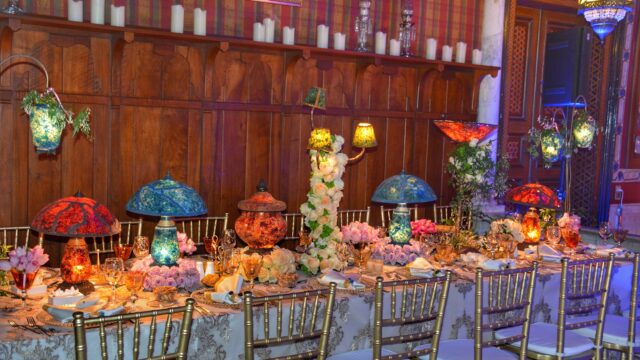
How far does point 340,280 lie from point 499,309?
85cm

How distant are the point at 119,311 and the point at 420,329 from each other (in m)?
1.68

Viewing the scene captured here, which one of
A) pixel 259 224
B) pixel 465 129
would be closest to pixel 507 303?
pixel 259 224

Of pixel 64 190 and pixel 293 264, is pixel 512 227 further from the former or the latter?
pixel 64 190

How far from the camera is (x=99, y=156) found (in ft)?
18.3

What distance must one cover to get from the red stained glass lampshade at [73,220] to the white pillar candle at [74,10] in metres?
2.10

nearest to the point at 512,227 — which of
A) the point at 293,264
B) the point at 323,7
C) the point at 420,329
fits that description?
the point at 420,329

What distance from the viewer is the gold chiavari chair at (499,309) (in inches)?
142

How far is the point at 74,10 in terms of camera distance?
5266 millimetres

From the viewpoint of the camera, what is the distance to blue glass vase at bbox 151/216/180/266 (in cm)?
389

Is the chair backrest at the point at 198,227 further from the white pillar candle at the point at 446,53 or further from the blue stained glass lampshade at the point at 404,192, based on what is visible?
the white pillar candle at the point at 446,53

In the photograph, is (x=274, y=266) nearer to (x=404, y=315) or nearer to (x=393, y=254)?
(x=404, y=315)

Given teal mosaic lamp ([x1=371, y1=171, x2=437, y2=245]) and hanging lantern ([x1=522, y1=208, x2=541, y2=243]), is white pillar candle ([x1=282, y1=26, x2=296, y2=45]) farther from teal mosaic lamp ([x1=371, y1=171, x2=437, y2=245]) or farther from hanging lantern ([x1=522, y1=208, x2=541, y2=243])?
hanging lantern ([x1=522, y1=208, x2=541, y2=243])

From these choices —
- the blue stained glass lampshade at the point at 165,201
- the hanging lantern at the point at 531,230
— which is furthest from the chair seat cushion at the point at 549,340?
the blue stained glass lampshade at the point at 165,201

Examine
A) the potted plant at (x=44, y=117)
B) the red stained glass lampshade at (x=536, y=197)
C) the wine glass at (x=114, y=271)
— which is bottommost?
the wine glass at (x=114, y=271)
